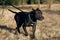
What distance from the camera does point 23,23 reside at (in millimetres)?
8469

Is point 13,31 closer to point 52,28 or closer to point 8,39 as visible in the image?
point 8,39

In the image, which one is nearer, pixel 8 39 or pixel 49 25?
pixel 8 39

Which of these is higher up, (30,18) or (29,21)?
(30,18)

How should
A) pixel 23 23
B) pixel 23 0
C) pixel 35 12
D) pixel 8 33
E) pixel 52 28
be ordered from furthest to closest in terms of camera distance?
pixel 23 0
pixel 52 28
pixel 8 33
pixel 23 23
pixel 35 12

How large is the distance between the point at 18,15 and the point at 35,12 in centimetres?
105

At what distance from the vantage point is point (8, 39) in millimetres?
8445

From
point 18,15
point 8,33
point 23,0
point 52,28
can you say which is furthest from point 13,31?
point 23,0

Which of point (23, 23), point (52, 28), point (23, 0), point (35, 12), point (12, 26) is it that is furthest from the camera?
point (23, 0)

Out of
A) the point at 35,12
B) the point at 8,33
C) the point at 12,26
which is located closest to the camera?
the point at 35,12

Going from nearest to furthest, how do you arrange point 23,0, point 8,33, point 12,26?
point 8,33, point 12,26, point 23,0

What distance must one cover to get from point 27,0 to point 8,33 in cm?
1698

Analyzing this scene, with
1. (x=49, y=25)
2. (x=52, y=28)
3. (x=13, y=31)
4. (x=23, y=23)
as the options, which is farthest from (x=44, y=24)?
(x=23, y=23)

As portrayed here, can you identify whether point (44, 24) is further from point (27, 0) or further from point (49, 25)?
point (27, 0)

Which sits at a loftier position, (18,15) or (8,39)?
(18,15)
